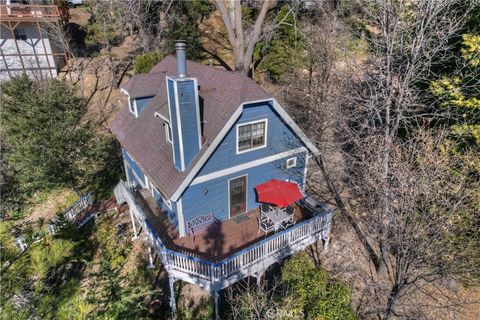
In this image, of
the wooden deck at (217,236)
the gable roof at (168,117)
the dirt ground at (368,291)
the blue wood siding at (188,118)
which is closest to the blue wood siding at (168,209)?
the wooden deck at (217,236)

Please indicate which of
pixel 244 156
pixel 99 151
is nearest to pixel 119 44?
pixel 99 151

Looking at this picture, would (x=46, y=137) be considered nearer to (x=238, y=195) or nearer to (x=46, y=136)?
(x=46, y=136)

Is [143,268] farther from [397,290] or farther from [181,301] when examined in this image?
[397,290]

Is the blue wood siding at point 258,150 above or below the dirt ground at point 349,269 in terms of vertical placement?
above

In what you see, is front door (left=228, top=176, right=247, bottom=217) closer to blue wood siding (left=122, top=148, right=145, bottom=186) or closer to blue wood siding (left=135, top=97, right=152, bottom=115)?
blue wood siding (left=122, top=148, right=145, bottom=186)

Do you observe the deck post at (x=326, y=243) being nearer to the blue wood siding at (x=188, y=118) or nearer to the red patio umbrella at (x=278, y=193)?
the red patio umbrella at (x=278, y=193)

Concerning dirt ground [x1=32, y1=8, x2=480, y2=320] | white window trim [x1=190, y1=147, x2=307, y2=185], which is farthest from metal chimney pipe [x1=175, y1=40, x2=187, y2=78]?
dirt ground [x1=32, y1=8, x2=480, y2=320]
